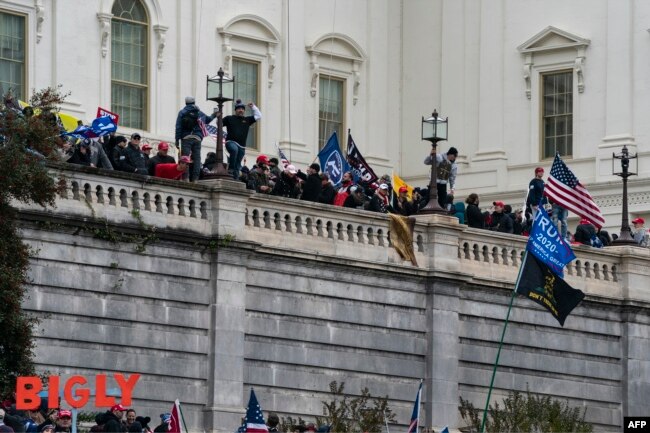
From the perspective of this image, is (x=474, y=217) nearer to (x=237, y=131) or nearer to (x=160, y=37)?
(x=237, y=131)

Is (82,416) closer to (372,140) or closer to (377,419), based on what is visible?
(377,419)

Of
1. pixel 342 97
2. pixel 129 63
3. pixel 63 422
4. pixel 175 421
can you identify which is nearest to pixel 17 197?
pixel 175 421

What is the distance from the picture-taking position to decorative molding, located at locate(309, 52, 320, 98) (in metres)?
73.9

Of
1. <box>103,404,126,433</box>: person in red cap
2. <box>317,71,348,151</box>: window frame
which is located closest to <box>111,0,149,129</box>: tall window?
<box>317,71,348,151</box>: window frame

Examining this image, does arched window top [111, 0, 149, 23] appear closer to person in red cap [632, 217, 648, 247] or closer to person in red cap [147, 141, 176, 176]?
person in red cap [632, 217, 648, 247]

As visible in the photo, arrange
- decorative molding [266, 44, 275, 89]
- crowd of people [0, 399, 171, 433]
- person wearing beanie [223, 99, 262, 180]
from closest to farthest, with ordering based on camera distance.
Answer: crowd of people [0, 399, 171, 433], person wearing beanie [223, 99, 262, 180], decorative molding [266, 44, 275, 89]

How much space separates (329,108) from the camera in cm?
7475

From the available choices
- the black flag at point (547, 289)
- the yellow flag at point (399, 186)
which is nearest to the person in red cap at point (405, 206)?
the yellow flag at point (399, 186)

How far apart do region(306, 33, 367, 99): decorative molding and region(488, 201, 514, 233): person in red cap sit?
12.7m

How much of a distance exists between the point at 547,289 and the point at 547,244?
1083 millimetres

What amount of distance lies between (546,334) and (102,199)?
41.8 ft

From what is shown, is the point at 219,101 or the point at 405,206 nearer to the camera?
the point at 219,101

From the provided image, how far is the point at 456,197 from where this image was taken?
7419 centimetres

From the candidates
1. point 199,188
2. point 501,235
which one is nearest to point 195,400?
point 199,188
